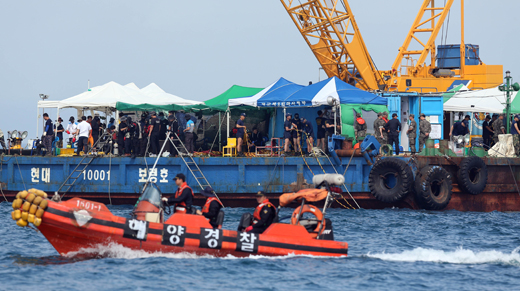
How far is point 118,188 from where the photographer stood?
24.5 meters

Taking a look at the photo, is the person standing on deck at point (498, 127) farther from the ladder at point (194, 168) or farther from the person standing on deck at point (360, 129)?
the ladder at point (194, 168)

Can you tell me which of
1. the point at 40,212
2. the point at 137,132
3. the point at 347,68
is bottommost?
the point at 40,212

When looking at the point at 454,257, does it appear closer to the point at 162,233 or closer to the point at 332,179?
the point at 332,179

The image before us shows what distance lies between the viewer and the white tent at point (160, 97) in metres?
26.5

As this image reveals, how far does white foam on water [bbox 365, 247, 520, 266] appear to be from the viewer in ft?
49.2

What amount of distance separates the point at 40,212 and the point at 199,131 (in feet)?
49.0

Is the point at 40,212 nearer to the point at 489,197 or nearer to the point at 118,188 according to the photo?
the point at 118,188

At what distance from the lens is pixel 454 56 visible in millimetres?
37125

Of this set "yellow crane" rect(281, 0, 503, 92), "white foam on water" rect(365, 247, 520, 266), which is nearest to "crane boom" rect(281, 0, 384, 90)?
"yellow crane" rect(281, 0, 503, 92)

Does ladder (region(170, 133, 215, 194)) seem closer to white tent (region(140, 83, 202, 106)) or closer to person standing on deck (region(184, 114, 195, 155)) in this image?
person standing on deck (region(184, 114, 195, 155))

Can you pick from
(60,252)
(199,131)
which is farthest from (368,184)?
(60,252)

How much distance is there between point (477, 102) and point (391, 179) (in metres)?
8.87

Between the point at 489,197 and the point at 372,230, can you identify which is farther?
the point at 489,197

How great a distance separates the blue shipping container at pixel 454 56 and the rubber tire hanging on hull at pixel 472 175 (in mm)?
13827
